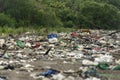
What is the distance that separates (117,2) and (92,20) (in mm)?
17548

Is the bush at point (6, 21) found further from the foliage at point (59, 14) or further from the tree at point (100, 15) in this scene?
the tree at point (100, 15)

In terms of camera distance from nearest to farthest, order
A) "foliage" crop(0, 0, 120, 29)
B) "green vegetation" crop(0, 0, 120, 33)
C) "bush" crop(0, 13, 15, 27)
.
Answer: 1. "bush" crop(0, 13, 15, 27)
2. "green vegetation" crop(0, 0, 120, 33)
3. "foliage" crop(0, 0, 120, 29)

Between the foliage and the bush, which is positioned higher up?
the bush

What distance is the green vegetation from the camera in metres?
39.2

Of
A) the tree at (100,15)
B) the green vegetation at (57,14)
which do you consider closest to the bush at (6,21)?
the green vegetation at (57,14)

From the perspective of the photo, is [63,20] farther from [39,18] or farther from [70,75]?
[70,75]

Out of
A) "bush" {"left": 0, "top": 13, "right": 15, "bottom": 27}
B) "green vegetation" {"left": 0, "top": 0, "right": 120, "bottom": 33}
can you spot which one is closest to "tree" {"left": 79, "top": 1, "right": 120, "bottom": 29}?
"green vegetation" {"left": 0, "top": 0, "right": 120, "bottom": 33}

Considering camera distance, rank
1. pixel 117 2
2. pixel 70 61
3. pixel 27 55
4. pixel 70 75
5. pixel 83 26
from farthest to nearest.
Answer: pixel 117 2, pixel 83 26, pixel 27 55, pixel 70 61, pixel 70 75

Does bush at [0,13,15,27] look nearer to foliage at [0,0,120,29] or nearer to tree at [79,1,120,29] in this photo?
foliage at [0,0,120,29]

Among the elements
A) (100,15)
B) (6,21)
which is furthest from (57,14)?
(6,21)

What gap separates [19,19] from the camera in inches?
1551

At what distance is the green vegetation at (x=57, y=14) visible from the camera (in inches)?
1544

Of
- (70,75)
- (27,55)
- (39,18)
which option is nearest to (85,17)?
(39,18)

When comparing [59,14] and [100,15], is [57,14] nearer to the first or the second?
[59,14]
